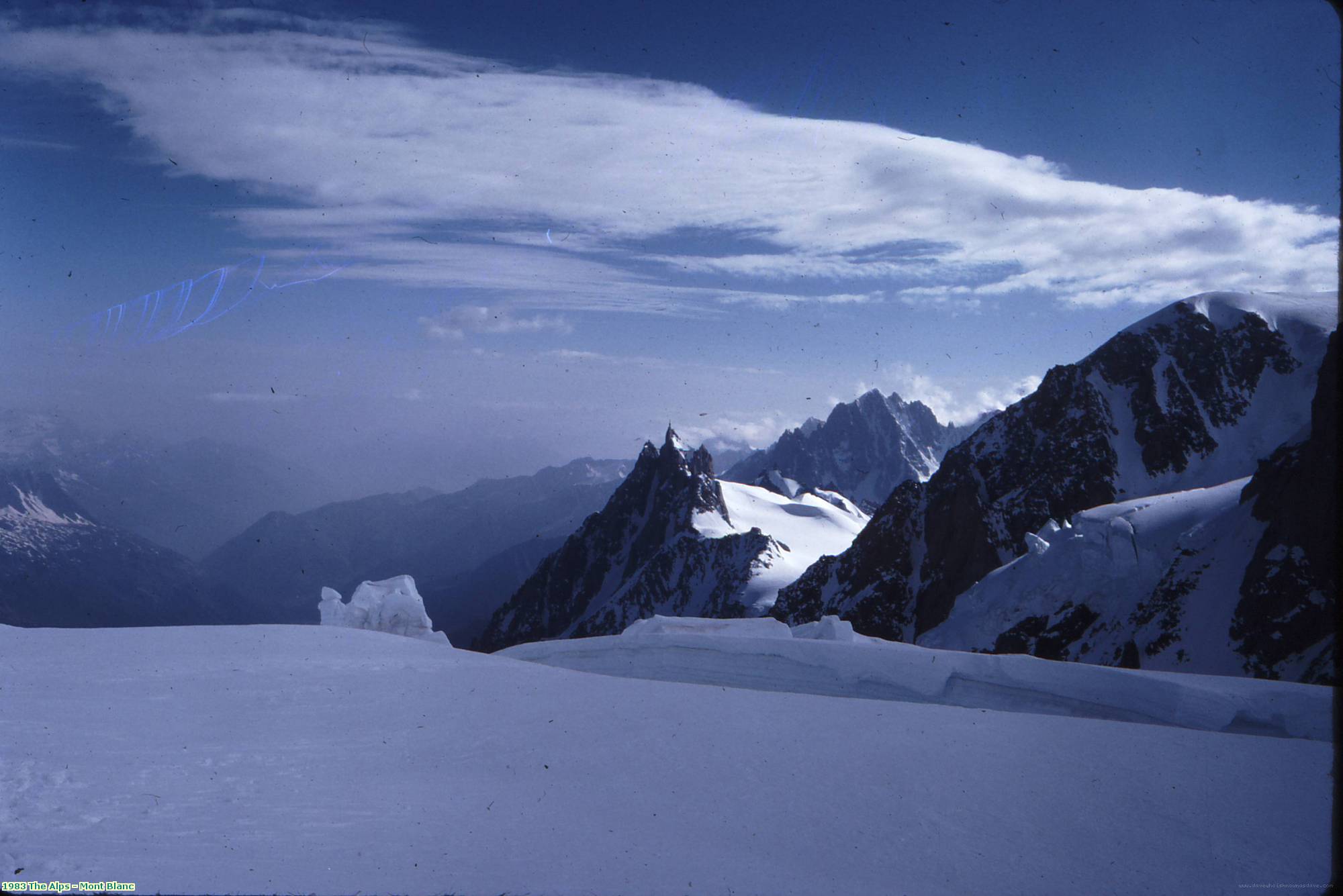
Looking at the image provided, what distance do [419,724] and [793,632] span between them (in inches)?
414

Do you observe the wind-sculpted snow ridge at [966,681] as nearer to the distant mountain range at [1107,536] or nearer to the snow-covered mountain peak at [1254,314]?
the distant mountain range at [1107,536]

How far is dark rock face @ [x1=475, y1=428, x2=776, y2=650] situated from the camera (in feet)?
390

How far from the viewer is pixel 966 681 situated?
35.8ft

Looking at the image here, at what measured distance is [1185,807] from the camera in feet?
19.8

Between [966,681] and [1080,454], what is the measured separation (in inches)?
2856

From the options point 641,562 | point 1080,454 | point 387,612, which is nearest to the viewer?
point 387,612

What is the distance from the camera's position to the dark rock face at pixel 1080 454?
70500 millimetres

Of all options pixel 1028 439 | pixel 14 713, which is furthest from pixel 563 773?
pixel 1028 439

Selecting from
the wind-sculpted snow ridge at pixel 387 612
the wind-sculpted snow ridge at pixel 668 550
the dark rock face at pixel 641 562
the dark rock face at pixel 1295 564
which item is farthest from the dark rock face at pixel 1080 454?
the wind-sculpted snow ridge at pixel 387 612

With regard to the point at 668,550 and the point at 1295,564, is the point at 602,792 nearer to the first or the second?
the point at 1295,564

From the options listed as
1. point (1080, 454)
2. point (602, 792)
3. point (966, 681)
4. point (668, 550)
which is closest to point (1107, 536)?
point (1080, 454)

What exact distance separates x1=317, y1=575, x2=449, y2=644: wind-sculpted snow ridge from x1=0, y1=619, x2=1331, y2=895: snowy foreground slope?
13.7 m

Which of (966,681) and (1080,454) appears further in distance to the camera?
(1080,454)

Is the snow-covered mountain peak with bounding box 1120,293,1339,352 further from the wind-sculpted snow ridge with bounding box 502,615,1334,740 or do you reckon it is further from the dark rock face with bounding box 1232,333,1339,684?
the wind-sculpted snow ridge with bounding box 502,615,1334,740
